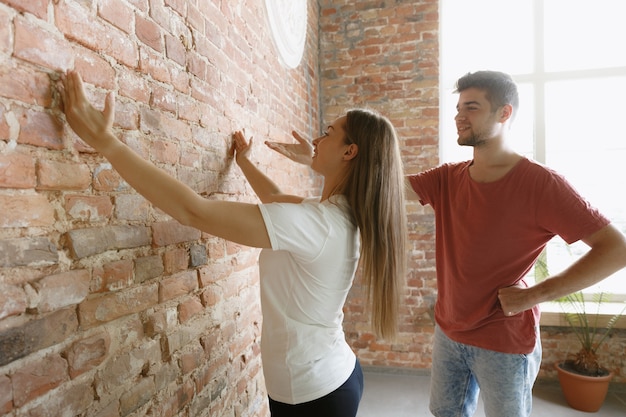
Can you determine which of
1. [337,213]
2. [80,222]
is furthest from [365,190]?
[80,222]

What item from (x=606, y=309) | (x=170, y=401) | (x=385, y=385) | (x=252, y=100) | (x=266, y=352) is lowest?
(x=385, y=385)

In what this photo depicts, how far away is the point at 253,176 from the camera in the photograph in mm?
1917

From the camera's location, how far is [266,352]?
1.36 m

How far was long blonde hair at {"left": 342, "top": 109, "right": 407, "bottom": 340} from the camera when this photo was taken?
1.35m

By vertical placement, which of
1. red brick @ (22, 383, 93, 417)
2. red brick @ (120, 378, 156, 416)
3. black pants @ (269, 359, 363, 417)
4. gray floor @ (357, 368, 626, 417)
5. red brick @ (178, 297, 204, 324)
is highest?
red brick @ (178, 297, 204, 324)

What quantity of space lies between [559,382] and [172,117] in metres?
3.73

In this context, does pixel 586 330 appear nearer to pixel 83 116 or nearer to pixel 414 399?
pixel 414 399

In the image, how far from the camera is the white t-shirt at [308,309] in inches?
49.2

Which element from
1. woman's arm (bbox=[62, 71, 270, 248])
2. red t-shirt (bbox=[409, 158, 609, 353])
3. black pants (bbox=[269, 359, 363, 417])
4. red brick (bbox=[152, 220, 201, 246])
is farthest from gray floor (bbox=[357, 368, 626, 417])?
woman's arm (bbox=[62, 71, 270, 248])

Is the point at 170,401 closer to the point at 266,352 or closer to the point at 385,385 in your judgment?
the point at 266,352

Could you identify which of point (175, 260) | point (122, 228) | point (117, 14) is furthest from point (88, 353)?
point (117, 14)

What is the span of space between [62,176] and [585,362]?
379cm

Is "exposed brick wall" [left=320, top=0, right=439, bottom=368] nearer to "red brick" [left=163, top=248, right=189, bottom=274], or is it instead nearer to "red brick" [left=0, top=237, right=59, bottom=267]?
"red brick" [left=163, top=248, right=189, bottom=274]

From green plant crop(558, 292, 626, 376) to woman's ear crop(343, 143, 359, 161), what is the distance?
2939mm
